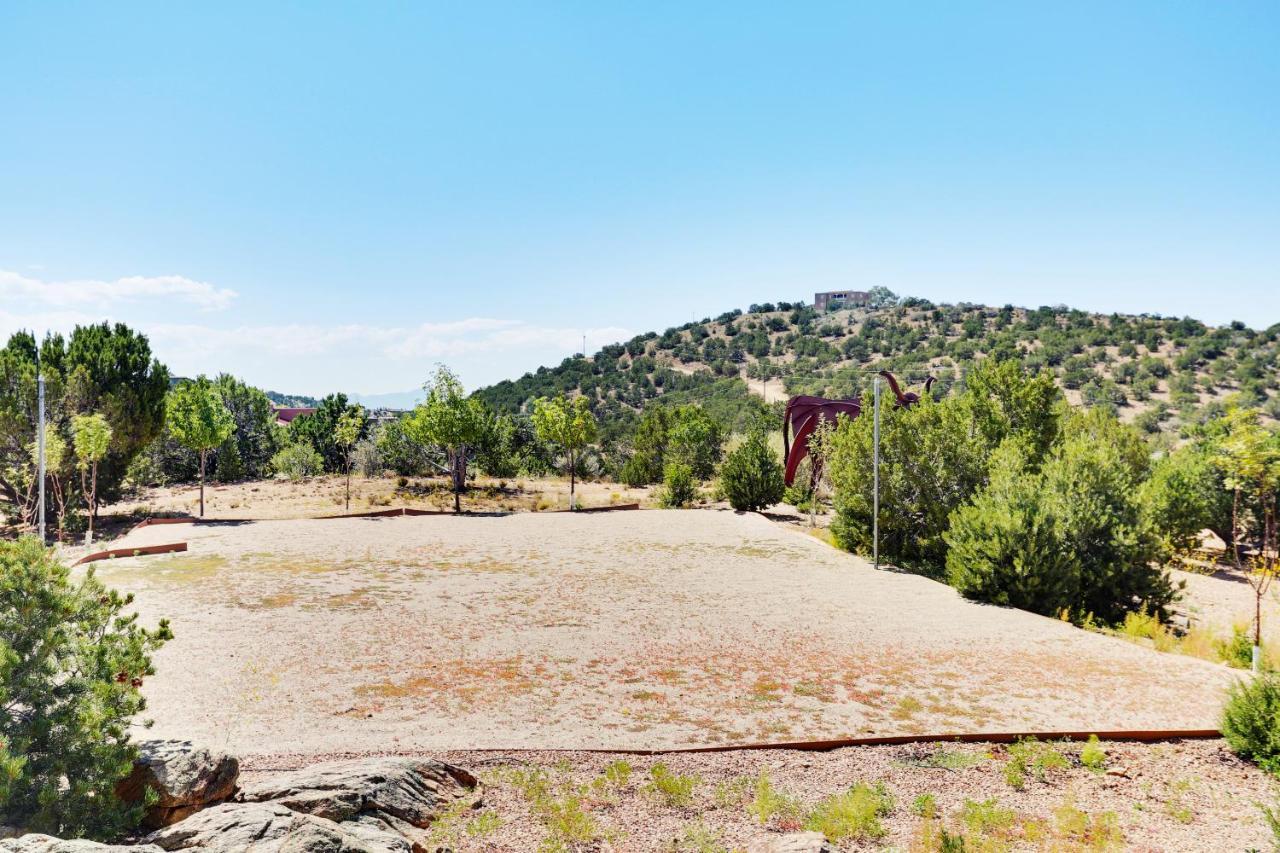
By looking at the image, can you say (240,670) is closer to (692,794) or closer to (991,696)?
(692,794)

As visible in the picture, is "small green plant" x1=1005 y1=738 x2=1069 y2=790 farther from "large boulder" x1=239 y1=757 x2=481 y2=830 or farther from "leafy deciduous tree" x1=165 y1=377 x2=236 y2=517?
"leafy deciduous tree" x1=165 y1=377 x2=236 y2=517

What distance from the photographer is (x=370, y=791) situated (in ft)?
18.3

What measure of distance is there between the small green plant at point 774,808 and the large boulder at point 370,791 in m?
2.49

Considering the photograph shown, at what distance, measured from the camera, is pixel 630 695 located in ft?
28.5

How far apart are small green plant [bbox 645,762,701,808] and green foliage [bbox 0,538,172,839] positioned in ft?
13.3

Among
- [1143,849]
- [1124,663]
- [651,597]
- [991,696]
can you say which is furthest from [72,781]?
[1124,663]

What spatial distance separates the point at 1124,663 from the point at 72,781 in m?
12.1

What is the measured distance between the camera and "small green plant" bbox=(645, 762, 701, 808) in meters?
6.18

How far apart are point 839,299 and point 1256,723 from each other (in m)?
140

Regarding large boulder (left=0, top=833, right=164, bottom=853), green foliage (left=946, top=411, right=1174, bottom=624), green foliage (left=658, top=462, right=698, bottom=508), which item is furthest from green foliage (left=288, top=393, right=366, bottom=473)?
large boulder (left=0, top=833, right=164, bottom=853)

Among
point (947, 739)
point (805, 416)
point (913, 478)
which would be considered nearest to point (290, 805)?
point (947, 739)

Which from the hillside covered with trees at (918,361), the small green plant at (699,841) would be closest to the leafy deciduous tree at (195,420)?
the hillside covered with trees at (918,361)

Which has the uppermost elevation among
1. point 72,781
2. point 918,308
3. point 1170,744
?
point 918,308

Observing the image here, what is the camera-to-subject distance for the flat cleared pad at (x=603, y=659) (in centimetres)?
777
